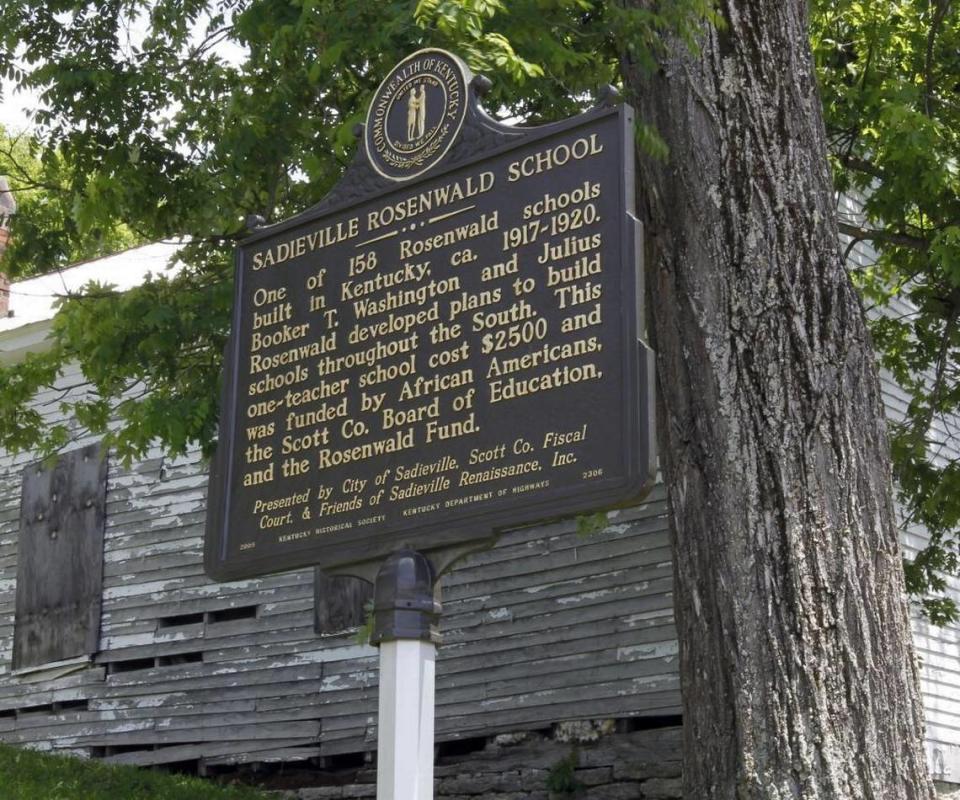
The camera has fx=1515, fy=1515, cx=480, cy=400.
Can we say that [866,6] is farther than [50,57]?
Yes

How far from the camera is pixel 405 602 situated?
5215mm

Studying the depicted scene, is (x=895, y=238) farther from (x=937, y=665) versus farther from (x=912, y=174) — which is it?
(x=937, y=665)

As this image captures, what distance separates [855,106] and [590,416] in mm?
6825

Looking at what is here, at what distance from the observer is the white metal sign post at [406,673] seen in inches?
198

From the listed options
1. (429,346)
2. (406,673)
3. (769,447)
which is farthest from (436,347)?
(769,447)

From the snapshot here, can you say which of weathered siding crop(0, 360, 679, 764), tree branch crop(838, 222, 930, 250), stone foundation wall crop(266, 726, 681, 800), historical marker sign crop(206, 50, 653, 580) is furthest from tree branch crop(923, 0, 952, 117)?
historical marker sign crop(206, 50, 653, 580)

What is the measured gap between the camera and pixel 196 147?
9859 mm

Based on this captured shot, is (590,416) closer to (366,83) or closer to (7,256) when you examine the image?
(366,83)

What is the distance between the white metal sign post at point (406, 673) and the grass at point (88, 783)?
6005 millimetres

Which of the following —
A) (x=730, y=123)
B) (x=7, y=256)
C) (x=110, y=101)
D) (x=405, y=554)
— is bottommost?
(x=405, y=554)

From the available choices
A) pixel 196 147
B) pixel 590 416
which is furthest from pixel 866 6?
pixel 590 416

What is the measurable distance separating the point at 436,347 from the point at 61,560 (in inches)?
436

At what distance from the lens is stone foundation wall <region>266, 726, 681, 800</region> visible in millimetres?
11430

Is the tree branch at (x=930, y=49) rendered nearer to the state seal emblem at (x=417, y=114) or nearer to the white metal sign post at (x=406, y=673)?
the state seal emblem at (x=417, y=114)
